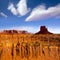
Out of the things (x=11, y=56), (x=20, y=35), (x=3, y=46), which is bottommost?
(x=11, y=56)

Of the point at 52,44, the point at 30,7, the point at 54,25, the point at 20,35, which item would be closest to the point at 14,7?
the point at 30,7

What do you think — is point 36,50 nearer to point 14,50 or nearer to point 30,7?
point 14,50

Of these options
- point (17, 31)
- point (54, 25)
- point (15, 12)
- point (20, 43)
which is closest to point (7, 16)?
point (15, 12)

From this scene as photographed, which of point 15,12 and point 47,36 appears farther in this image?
point 47,36

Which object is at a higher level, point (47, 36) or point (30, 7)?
point (30, 7)

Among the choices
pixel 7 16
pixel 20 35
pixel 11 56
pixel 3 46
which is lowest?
pixel 11 56

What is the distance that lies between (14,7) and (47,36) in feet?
3.68

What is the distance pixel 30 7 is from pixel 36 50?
44.7 inches

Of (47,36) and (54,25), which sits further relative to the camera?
(47,36)

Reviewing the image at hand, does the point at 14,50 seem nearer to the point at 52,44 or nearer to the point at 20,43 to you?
the point at 20,43

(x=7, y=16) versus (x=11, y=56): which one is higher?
(x=7, y=16)

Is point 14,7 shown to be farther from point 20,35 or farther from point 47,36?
point 47,36

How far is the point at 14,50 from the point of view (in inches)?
163

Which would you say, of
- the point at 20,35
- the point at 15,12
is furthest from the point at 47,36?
the point at 15,12
